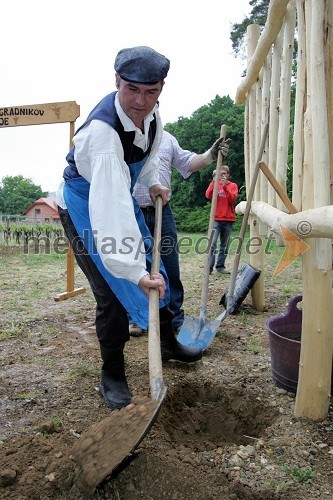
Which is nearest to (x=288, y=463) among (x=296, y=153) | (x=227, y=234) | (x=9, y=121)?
(x=296, y=153)

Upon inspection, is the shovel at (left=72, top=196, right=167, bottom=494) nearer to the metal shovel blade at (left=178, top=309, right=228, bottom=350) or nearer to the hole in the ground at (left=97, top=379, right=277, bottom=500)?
the hole in the ground at (left=97, top=379, right=277, bottom=500)

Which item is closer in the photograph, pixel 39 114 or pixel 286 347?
pixel 286 347

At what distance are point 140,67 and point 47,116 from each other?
3.61 metres

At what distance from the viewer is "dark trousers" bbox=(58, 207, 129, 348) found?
8.13 feet

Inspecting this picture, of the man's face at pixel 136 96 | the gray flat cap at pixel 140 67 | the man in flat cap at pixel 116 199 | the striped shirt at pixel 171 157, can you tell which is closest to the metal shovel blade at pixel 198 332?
the man in flat cap at pixel 116 199

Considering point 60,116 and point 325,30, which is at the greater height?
point 60,116

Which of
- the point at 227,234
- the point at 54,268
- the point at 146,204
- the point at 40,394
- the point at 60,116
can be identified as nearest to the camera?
the point at 40,394

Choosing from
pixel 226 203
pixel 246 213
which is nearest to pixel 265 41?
pixel 246 213

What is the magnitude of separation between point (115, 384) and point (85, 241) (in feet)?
2.87

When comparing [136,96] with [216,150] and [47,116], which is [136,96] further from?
[47,116]

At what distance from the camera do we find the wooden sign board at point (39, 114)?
17.4ft

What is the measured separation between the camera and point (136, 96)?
87.4 inches

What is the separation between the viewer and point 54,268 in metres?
8.78

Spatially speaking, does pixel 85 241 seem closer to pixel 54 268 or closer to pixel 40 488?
pixel 40 488
